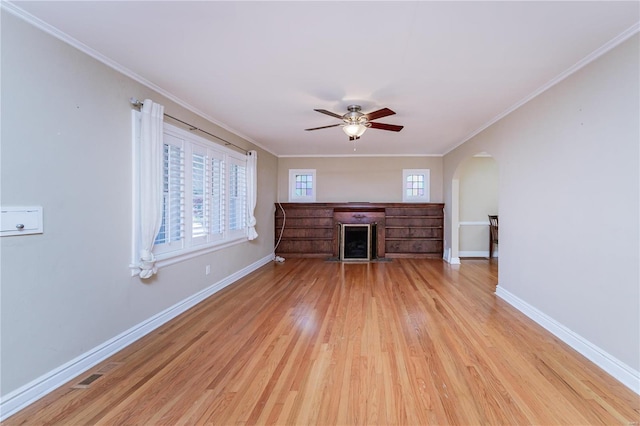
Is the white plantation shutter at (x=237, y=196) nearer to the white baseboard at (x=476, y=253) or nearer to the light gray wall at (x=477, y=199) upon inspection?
the light gray wall at (x=477, y=199)

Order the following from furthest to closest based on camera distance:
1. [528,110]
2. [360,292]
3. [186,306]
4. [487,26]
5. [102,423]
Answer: [360,292] < [186,306] < [528,110] < [487,26] < [102,423]

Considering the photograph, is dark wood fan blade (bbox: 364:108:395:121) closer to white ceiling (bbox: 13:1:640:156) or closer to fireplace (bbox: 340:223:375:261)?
white ceiling (bbox: 13:1:640:156)

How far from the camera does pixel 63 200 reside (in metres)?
1.97

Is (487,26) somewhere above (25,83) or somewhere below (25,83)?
above

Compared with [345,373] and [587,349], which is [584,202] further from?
[345,373]

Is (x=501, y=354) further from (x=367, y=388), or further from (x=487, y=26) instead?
(x=487, y=26)

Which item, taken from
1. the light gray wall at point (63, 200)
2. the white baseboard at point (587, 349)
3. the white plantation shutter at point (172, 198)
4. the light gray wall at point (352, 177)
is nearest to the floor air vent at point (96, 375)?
the light gray wall at point (63, 200)

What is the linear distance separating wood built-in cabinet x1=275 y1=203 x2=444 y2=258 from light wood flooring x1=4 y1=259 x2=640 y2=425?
10.0ft

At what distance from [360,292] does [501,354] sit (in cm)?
189

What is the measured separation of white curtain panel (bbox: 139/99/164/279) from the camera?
8.39ft

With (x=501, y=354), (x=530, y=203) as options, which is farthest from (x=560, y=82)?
(x=501, y=354)

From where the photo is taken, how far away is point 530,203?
10.2ft

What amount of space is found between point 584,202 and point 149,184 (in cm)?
384

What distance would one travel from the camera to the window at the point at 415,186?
667 centimetres
